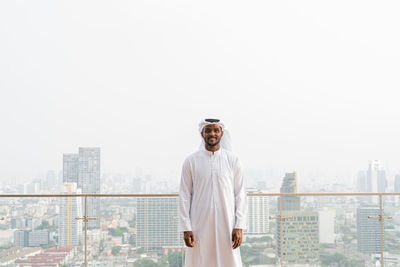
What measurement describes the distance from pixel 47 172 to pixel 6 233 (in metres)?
4.33

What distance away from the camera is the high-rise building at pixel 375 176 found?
622 cm

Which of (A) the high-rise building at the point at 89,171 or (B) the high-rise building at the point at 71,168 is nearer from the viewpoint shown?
(A) the high-rise building at the point at 89,171

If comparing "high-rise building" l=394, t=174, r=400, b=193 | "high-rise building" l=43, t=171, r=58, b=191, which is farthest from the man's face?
"high-rise building" l=43, t=171, r=58, b=191

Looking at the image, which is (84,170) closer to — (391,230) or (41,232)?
(41,232)

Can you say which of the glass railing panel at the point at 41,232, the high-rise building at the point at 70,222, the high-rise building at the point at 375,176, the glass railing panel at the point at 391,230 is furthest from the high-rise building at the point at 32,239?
the high-rise building at the point at 375,176

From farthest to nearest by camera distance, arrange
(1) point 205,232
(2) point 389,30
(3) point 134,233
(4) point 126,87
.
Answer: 1. (4) point 126,87
2. (2) point 389,30
3. (3) point 134,233
4. (1) point 205,232

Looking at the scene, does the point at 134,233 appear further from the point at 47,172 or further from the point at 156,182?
the point at 47,172

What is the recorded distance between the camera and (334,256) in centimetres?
428

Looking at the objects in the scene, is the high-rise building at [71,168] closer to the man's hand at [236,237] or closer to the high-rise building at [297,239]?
the high-rise building at [297,239]

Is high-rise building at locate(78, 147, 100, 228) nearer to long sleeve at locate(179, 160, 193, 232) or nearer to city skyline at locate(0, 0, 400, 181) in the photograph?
city skyline at locate(0, 0, 400, 181)

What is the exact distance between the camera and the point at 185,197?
108 inches

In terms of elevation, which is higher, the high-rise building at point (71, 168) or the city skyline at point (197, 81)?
the city skyline at point (197, 81)

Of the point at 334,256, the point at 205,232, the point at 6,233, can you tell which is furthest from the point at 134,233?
the point at 334,256

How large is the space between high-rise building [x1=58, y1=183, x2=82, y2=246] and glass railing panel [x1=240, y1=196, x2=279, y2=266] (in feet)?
5.49
